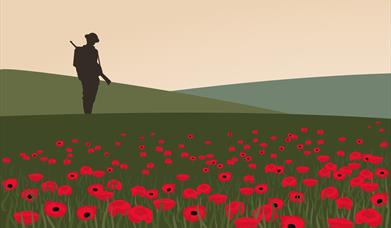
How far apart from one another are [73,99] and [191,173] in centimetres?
3212

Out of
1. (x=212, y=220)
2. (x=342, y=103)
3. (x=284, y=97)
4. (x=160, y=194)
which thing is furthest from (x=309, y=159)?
(x=284, y=97)

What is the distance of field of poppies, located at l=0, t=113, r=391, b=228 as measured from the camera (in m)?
4.93

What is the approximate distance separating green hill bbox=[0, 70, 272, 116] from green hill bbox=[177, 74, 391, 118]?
2706mm

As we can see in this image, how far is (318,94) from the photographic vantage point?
1676 inches

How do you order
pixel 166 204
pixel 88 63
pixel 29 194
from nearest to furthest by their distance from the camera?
pixel 166 204, pixel 29 194, pixel 88 63

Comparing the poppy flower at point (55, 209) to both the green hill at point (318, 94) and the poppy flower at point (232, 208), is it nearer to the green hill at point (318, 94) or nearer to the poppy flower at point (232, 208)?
the poppy flower at point (232, 208)

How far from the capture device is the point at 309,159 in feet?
30.0

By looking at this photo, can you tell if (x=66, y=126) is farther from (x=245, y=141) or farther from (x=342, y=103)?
(x=342, y=103)

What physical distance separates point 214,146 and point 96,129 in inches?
123

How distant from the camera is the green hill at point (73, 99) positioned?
116 feet

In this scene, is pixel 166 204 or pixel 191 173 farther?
pixel 191 173

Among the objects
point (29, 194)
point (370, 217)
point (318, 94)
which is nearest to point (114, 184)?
point (29, 194)

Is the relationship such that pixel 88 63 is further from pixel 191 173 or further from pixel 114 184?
pixel 114 184

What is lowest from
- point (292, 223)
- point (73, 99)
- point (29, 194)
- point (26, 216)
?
point (292, 223)
